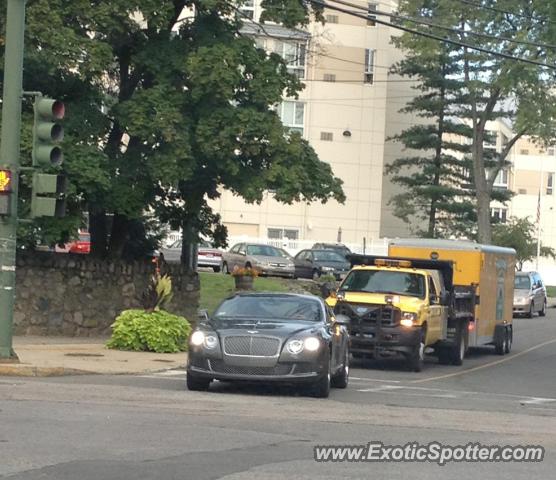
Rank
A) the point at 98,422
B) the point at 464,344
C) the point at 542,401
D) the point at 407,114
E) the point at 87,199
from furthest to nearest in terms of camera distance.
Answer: the point at 407,114
the point at 464,344
the point at 87,199
the point at 542,401
the point at 98,422

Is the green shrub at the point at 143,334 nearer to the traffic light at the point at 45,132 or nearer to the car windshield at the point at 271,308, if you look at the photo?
the car windshield at the point at 271,308

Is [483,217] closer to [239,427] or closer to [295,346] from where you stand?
[295,346]

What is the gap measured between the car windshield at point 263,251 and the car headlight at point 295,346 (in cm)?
3334

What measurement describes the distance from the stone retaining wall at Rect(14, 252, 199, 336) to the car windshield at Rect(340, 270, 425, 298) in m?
5.58

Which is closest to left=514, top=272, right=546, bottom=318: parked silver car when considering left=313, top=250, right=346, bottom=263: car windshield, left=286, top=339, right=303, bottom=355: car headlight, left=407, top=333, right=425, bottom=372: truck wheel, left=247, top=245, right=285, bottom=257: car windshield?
left=313, top=250, right=346, bottom=263: car windshield

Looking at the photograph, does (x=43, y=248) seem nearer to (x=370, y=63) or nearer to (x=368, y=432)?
(x=368, y=432)

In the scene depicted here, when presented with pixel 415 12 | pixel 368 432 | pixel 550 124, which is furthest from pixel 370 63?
pixel 368 432

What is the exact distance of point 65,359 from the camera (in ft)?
63.4

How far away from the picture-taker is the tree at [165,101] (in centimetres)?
2330

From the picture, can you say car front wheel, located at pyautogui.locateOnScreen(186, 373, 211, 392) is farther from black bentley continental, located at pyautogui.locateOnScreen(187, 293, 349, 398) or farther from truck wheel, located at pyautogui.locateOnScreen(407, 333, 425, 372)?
truck wheel, located at pyautogui.locateOnScreen(407, 333, 425, 372)

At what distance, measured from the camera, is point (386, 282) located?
23453 millimetres

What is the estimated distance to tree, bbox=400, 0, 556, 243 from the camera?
156 feet

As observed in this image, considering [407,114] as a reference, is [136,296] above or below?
below

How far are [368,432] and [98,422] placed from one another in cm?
291
